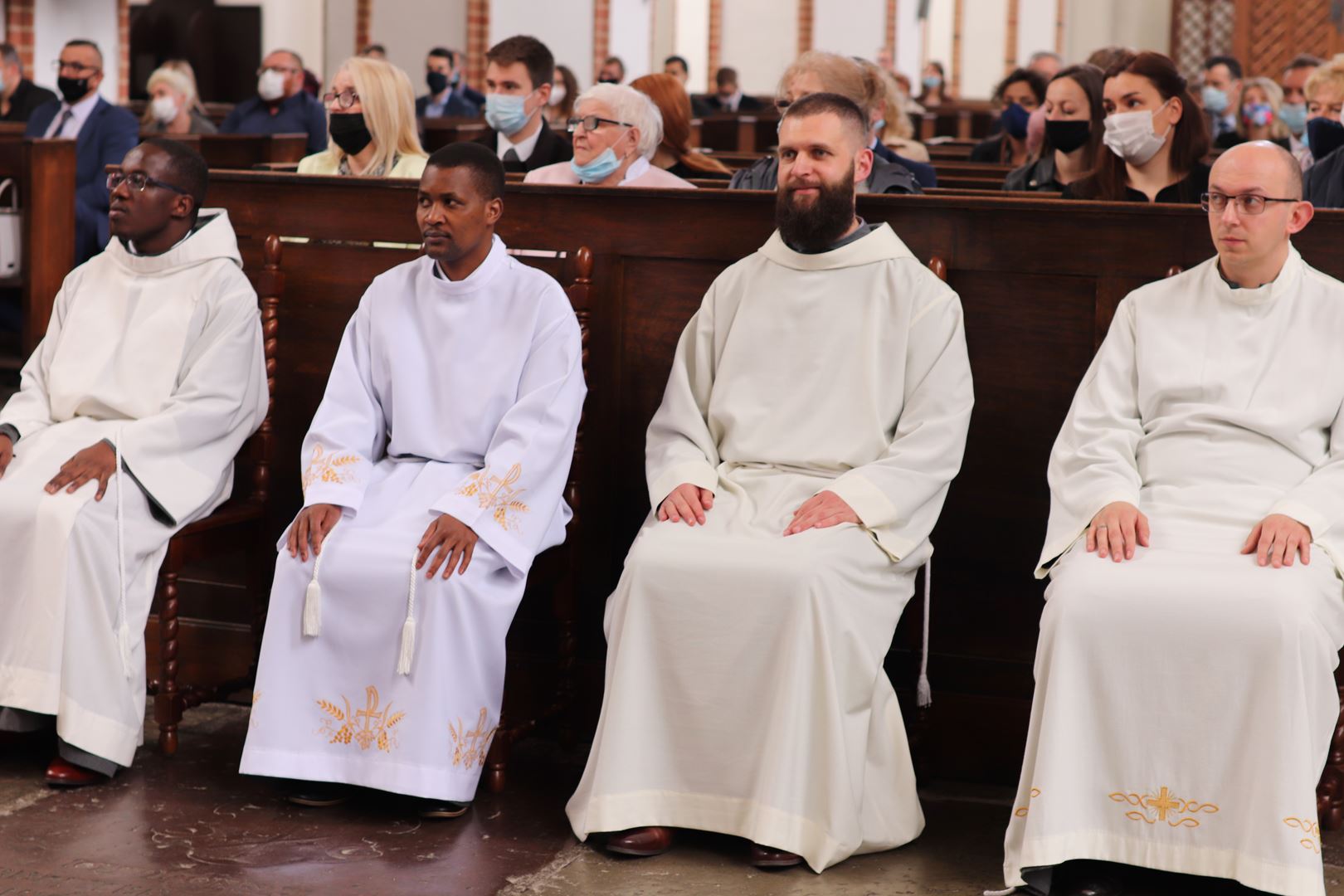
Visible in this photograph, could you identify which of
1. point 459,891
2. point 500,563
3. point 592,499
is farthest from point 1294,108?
point 459,891

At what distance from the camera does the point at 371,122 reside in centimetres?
546

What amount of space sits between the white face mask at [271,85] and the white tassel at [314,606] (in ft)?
23.4

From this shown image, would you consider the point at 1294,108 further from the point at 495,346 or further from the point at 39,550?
the point at 39,550

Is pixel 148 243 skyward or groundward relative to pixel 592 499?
skyward

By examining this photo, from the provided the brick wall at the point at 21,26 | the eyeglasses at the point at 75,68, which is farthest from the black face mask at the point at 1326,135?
the brick wall at the point at 21,26

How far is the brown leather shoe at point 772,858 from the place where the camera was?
345cm

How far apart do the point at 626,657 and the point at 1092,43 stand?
24472mm

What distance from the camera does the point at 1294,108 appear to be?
26.9 feet

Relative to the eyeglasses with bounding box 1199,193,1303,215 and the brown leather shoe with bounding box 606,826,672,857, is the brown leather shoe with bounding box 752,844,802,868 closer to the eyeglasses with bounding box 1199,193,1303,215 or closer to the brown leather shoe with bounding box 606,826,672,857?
the brown leather shoe with bounding box 606,826,672,857

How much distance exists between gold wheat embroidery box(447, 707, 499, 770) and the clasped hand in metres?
1.32

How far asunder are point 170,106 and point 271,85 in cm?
72

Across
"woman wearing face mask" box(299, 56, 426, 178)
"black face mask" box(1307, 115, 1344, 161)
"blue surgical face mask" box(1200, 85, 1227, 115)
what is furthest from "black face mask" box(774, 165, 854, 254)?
"blue surgical face mask" box(1200, 85, 1227, 115)

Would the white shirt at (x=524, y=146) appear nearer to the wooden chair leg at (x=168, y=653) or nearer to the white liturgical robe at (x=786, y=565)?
the white liturgical robe at (x=786, y=565)

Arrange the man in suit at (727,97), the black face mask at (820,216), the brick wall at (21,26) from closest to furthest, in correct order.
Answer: the black face mask at (820,216) < the brick wall at (21,26) < the man in suit at (727,97)
